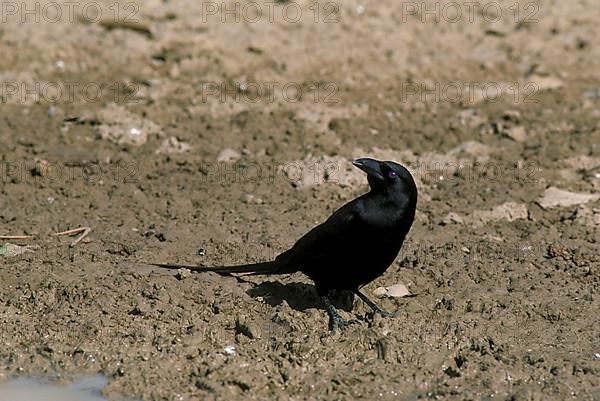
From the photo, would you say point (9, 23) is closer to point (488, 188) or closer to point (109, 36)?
point (109, 36)

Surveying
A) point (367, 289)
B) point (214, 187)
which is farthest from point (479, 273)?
point (214, 187)

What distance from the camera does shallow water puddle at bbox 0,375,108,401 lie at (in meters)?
6.00

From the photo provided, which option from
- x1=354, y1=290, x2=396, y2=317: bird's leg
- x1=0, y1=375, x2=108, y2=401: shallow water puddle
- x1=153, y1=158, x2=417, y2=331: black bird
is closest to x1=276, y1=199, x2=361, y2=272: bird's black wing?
x1=153, y1=158, x2=417, y2=331: black bird

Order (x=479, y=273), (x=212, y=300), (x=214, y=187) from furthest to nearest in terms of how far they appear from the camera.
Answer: (x=214, y=187) < (x=479, y=273) < (x=212, y=300)

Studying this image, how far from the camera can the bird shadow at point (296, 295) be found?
22.7ft

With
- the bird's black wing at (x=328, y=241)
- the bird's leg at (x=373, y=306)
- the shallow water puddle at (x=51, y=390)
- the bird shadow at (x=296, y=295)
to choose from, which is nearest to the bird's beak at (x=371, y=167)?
the bird's black wing at (x=328, y=241)

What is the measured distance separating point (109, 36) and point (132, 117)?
64.6 inches

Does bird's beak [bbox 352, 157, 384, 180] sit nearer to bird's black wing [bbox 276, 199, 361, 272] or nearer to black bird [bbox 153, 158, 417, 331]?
black bird [bbox 153, 158, 417, 331]

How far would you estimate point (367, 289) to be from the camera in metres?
7.19

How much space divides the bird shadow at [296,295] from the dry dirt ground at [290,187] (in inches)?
0.8

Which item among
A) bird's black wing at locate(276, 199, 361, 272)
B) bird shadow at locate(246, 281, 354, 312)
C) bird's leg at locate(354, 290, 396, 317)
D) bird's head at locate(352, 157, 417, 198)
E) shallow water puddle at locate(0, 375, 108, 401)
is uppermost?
bird's head at locate(352, 157, 417, 198)

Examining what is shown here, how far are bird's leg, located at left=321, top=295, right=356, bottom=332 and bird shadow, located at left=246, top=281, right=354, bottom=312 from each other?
0.14 meters

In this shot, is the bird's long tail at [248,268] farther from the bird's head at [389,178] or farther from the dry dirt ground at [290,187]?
the bird's head at [389,178]

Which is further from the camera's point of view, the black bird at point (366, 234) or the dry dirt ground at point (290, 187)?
the black bird at point (366, 234)
